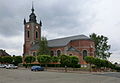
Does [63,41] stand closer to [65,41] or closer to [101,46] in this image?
[65,41]

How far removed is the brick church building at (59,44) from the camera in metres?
67.0

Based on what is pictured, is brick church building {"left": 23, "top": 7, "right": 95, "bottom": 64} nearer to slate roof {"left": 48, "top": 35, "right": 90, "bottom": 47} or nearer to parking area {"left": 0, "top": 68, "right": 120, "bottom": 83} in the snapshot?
slate roof {"left": 48, "top": 35, "right": 90, "bottom": 47}

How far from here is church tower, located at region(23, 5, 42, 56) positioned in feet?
268

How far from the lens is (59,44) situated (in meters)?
73.1

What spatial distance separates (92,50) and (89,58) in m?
14.3

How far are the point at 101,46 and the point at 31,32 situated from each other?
3192 centimetres

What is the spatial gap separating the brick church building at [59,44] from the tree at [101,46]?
11.9 metres

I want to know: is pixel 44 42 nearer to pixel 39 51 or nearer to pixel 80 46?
pixel 39 51

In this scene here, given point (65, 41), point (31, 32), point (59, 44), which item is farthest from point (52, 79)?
point (31, 32)

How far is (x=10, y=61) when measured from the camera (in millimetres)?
70062

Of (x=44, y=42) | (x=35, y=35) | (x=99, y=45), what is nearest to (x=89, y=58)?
(x=44, y=42)

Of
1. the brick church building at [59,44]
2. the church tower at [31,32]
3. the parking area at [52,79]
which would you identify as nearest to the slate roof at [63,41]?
the brick church building at [59,44]

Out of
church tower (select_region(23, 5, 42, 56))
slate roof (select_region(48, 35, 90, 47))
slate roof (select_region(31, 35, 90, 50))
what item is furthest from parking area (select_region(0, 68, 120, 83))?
church tower (select_region(23, 5, 42, 56))

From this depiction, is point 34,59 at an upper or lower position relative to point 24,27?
lower
